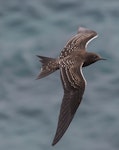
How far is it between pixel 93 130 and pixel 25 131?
144 cm

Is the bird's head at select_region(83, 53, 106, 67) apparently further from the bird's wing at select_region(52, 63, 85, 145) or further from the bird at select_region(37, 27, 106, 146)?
the bird's wing at select_region(52, 63, 85, 145)

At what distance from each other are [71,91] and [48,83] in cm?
672

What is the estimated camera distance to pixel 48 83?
1909cm

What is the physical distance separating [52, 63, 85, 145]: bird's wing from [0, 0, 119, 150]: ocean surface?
5467 mm

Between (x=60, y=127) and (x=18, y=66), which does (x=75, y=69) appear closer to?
(x=60, y=127)

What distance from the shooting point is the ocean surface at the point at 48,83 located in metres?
18.3

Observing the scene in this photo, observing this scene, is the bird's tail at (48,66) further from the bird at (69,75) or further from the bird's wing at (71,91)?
the bird's wing at (71,91)

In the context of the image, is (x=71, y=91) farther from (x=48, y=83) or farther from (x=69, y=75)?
(x=48, y=83)

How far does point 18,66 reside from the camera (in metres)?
19.6

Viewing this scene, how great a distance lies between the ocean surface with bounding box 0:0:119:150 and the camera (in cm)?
1834

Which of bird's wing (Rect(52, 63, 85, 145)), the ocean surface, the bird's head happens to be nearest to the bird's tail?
bird's wing (Rect(52, 63, 85, 145))

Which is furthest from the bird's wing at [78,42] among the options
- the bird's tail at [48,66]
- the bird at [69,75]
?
the bird's tail at [48,66]

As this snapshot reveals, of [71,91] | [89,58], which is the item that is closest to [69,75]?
[71,91]

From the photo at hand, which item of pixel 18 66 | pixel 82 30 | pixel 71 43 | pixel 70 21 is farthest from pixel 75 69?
pixel 70 21
